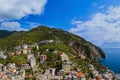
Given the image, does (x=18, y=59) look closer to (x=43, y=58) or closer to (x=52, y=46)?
(x=43, y=58)

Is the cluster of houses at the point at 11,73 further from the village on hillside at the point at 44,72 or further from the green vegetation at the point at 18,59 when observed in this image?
the green vegetation at the point at 18,59

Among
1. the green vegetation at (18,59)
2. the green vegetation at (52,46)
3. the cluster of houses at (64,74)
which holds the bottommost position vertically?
the cluster of houses at (64,74)

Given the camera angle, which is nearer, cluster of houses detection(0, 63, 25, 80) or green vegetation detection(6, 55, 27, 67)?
cluster of houses detection(0, 63, 25, 80)

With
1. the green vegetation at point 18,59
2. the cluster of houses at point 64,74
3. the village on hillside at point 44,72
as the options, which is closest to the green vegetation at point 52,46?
the green vegetation at point 18,59

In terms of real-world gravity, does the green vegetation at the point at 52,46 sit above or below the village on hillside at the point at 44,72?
above

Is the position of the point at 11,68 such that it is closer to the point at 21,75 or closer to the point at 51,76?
the point at 21,75

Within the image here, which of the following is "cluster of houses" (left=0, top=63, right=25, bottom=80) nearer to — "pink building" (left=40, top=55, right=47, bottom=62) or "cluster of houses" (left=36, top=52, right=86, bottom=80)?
"cluster of houses" (left=36, top=52, right=86, bottom=80)

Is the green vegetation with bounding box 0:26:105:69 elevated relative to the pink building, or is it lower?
elevated

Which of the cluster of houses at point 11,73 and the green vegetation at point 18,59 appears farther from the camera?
the green vegetation at point 18,59

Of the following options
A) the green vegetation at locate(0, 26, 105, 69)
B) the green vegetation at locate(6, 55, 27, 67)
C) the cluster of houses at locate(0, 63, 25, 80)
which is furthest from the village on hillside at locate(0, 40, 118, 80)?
the green vegetation at locate(0, 26, 105, 69)

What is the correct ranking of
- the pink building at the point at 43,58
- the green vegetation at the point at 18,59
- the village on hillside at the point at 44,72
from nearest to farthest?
the village on hillside at the point at 44,72 < the green vegetation at the point at 18,59 < the pink building at the point at 43,58

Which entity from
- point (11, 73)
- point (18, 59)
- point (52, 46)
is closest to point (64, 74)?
point (11, 73)
